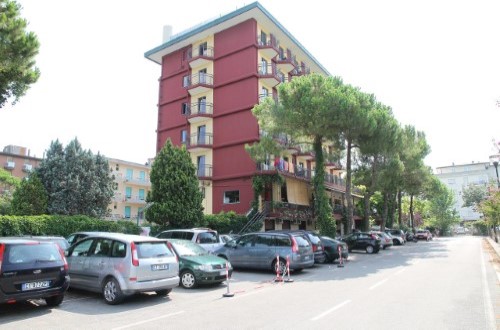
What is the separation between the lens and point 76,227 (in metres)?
19.0

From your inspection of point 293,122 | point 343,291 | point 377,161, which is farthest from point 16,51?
point 377,161

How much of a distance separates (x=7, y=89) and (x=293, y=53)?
32.1 metres

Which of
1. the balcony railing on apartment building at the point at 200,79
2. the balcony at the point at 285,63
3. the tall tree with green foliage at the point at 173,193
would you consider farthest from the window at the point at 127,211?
the tall tree with green foliage at the point at 173,193

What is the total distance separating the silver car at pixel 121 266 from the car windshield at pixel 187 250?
6.37 ft

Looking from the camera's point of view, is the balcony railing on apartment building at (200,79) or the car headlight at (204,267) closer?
Answer: the car headlight at (204,267)

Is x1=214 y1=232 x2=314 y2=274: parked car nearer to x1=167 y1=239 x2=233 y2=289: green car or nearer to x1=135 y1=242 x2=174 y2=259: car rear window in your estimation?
x1=167 y1=239 x2=233 y2=289: green car

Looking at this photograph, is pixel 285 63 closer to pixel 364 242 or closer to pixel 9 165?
pixel 364 242

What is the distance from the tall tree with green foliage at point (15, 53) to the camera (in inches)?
469

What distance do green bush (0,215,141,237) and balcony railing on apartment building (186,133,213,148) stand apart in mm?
14107

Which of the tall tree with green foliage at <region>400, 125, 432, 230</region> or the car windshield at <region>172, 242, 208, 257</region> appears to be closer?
the car windshield at <region>172, 242, 208, 257</region>

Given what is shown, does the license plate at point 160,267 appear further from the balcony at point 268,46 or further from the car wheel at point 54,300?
the balcony at point 268,46

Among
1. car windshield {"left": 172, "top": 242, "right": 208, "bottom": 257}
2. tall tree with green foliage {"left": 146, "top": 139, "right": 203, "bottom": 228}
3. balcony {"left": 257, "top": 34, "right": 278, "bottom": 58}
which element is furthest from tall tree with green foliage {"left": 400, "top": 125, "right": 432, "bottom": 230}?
car windshield {"left": 172, "top": 242, "right": 208, "bottom": 257}

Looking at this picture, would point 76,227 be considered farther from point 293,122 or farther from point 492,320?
point 492,320

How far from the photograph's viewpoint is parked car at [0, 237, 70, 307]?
757cm
